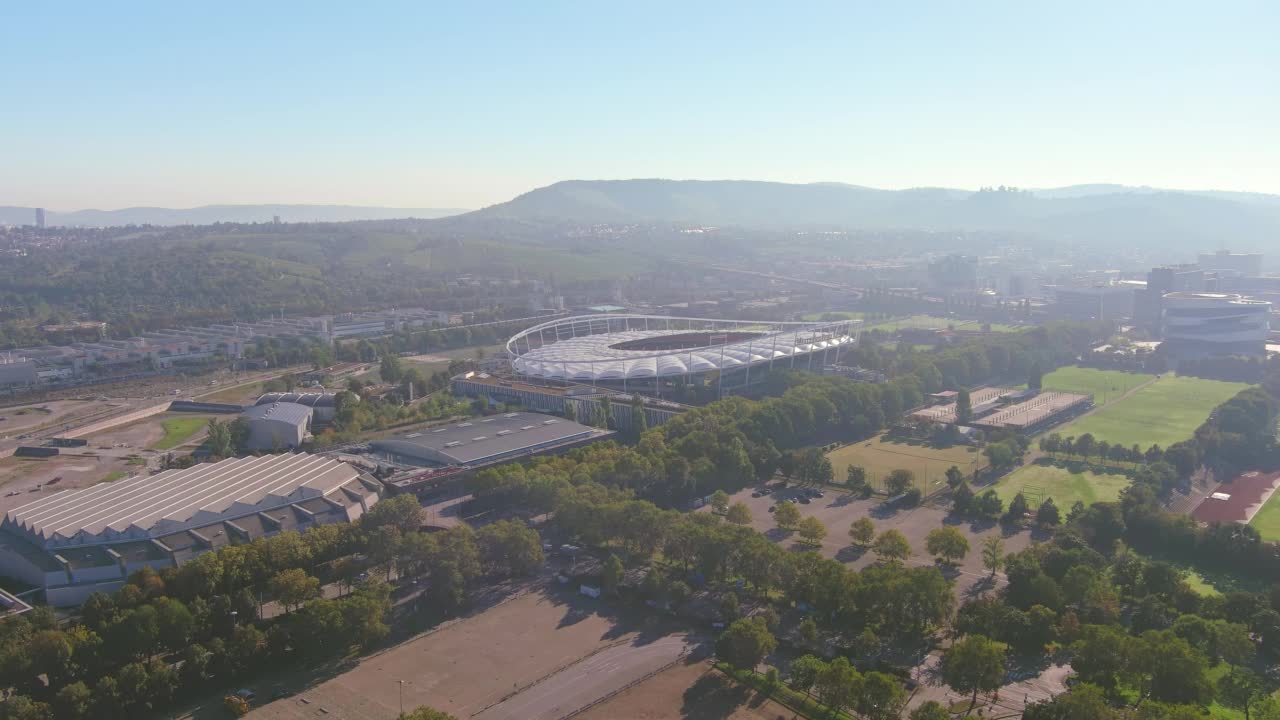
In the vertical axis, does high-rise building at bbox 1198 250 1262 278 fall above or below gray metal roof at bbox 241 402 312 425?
above

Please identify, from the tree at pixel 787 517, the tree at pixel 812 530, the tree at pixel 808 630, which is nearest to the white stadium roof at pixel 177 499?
the tree at pixel 787 517

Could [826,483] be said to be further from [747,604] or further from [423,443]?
[423,443]

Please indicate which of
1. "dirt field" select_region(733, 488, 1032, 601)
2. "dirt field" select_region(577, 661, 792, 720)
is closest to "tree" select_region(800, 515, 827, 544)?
"dirt field" select_region(733, 488, 1032, 601)

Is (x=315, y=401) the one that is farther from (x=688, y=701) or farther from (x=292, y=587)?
(x=688, y=701)

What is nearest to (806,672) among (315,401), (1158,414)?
(315,401)

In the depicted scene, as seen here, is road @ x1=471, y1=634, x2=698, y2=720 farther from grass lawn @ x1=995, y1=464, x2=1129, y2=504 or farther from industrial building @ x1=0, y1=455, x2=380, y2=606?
grass lawn @ x1=995, y1=464, x2=1129, y2=504

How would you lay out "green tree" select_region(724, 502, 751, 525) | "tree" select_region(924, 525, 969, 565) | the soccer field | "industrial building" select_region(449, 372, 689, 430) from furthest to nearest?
the soccer field → "industrial building" select_region(449, 372, 689, 430) → "green tree" select_region(724, 502, 751, 525) → "tree" select_region(924, 525, 969, 565)

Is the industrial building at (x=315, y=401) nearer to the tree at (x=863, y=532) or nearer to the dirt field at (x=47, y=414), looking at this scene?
the dirt field at (x=47, y=414)

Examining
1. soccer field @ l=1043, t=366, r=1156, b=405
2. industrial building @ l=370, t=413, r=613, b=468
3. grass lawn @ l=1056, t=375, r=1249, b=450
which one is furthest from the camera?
soccer field @ l=1043, t=366, r=1156, b=405
